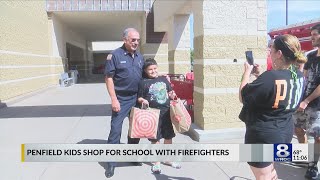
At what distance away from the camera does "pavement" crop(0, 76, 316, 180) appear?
466 centimetres

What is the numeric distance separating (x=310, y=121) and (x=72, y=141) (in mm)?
4187

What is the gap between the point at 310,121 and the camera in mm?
4375

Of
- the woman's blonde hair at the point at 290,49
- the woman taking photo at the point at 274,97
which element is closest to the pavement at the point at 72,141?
the woman taking photo at the point at 274,97

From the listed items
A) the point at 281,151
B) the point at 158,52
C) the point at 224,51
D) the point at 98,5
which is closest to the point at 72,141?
the point at 224,51

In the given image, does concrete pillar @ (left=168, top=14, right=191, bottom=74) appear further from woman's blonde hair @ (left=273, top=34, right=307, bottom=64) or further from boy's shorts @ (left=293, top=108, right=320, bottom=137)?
woman's blonde hair @ (left=273, top=34, right=307, bottom=64)

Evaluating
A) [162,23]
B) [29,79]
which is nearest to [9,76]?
[29,79]

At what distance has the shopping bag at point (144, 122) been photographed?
14.6ft

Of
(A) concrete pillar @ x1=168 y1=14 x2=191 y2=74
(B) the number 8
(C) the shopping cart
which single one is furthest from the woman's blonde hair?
(A) concrete pillar @ x1=168 y1=14 x2=191 y2=74

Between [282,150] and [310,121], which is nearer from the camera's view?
[282,150]

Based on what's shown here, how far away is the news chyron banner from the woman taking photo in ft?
0.58

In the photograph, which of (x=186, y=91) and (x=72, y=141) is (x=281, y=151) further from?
(x=186, y=91)

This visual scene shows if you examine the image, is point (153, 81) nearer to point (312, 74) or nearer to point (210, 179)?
point (210, 179)

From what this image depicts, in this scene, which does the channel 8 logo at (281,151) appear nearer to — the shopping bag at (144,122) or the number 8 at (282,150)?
the number 8 at (282,150)

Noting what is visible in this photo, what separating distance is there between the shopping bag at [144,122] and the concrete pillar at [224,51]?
217cm
